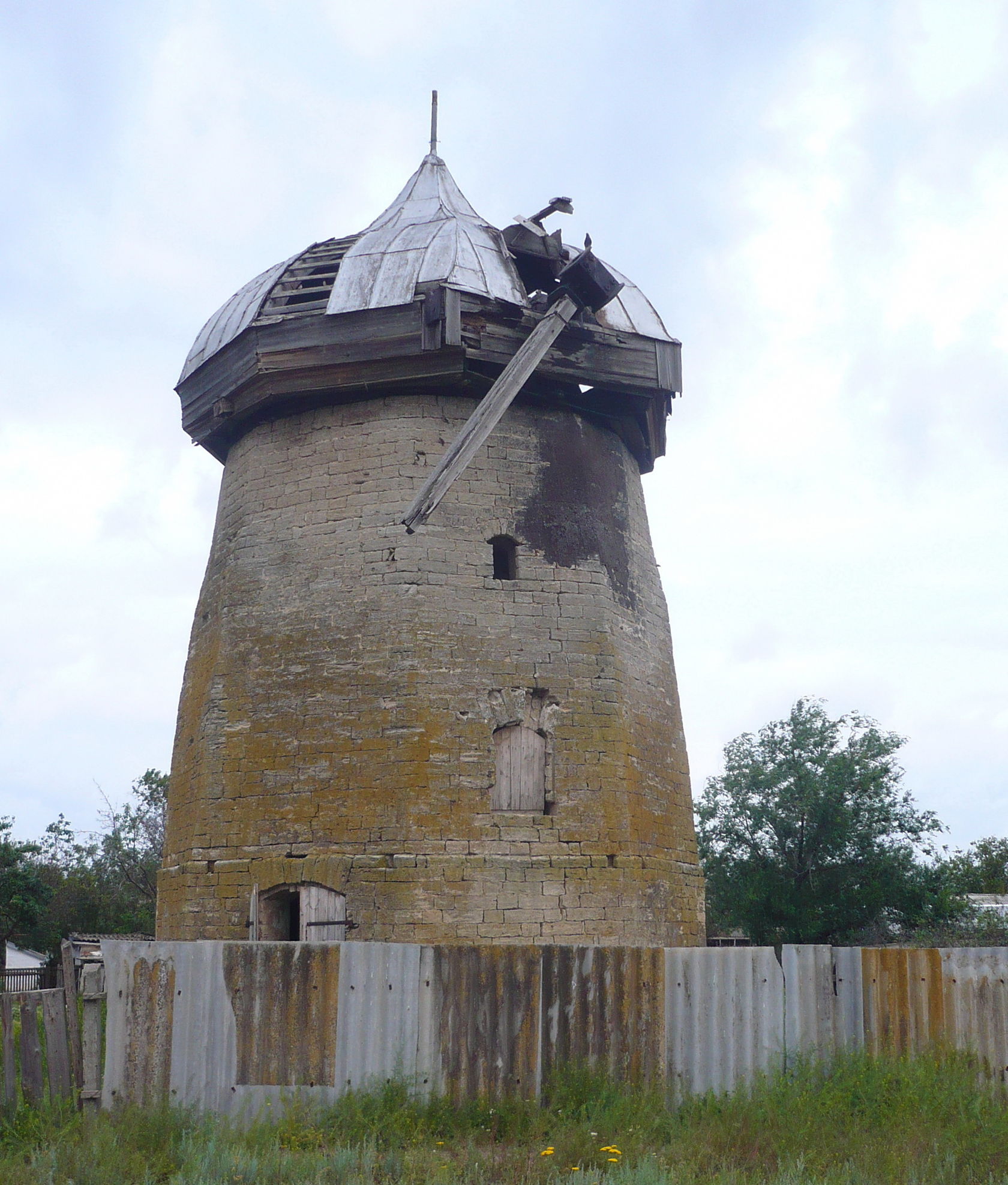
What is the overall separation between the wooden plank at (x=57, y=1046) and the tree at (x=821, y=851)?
1836 centimetres

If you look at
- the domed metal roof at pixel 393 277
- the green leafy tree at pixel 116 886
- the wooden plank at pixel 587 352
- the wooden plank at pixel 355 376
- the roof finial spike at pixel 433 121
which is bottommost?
the green leafy tree at pixel 116 886

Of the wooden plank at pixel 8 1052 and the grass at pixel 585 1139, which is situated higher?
the wooden plank at pixel 8 1052

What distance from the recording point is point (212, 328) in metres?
15.0

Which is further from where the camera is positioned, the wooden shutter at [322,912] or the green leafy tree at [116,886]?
the green leafy tree at [116,886]

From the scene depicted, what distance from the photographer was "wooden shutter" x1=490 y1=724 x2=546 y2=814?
12.2 meters

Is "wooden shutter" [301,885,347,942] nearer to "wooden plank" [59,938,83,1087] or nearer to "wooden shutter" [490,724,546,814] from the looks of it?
"wooden shutter" [490,724,546,814]

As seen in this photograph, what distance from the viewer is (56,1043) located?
733 centimetres

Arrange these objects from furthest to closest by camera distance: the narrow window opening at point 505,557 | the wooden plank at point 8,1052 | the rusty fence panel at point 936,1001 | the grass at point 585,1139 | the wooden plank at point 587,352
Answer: the wooden plank at point 587,352 → the narrow window opening at point 505,557 → the rusty fence panel at point 936,1001 → the wooden plank at point 8,1052 → the grass at point 585,1139

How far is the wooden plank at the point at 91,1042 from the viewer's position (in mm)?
7348

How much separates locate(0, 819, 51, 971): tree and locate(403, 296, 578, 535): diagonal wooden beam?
21.6 m

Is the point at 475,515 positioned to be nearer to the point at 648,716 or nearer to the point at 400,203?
the point at 648,716

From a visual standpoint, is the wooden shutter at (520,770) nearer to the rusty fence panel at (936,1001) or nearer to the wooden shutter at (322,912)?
the wooden shutter at (322,912)

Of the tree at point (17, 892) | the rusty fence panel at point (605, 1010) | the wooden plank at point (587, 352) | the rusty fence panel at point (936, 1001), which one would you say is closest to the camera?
the rusty fence panel at point (605, 1010)

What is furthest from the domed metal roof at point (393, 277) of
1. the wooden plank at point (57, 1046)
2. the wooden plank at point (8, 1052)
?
the wooden plank at point (8, 1052)
